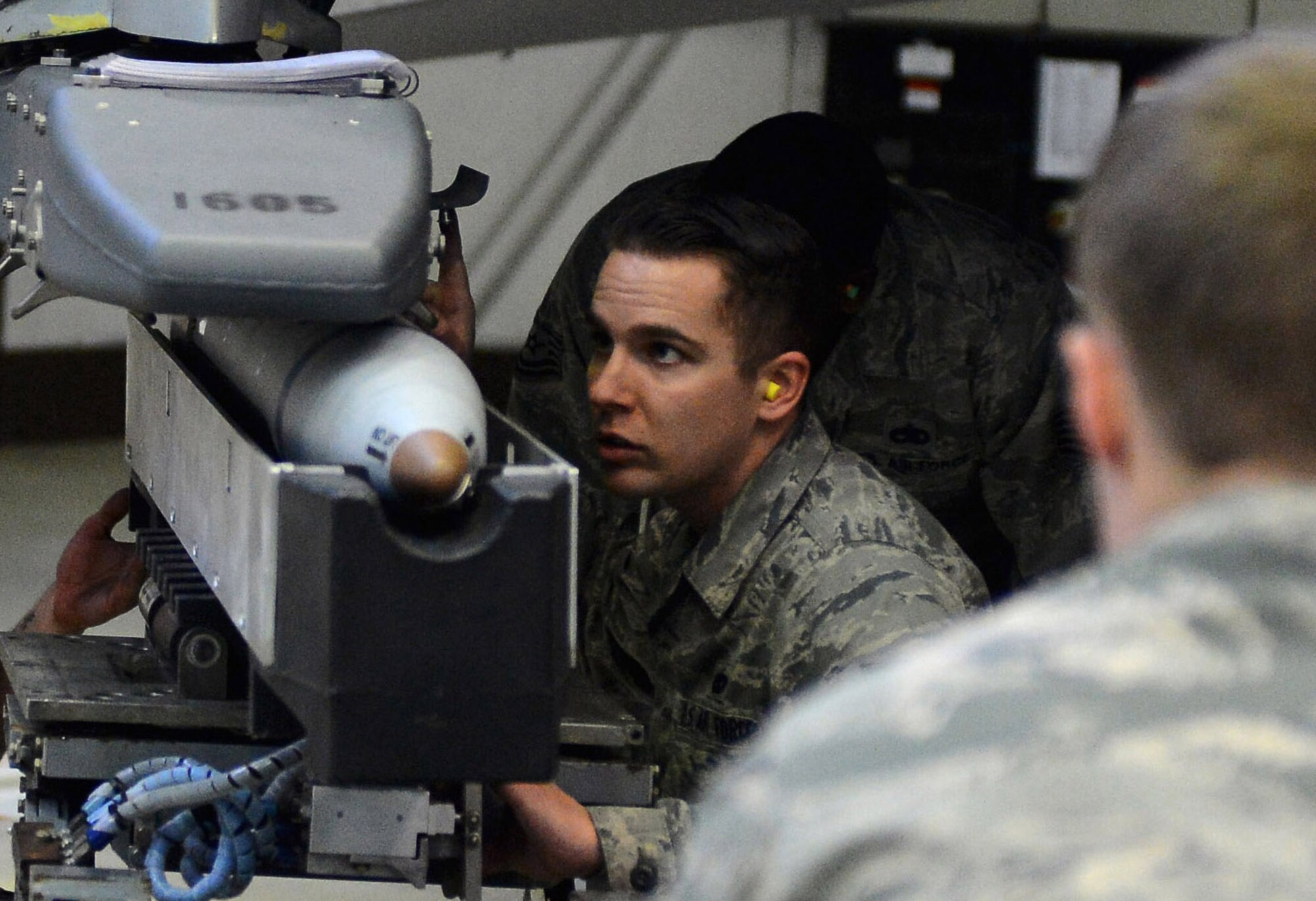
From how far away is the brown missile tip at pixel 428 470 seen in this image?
1.38 metres

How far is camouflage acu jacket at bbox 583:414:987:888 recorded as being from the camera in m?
1.85

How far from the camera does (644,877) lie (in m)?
1.71

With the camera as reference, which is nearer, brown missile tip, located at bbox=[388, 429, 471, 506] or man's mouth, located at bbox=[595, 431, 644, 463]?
brown missile tip, located at bbox=[388, 429, 471, 506]

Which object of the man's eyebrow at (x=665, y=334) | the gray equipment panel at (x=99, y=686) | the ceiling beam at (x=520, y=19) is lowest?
the gray equipment panel at (x=99, y=686)

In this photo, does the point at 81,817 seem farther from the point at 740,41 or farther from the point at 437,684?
the point at 740,41

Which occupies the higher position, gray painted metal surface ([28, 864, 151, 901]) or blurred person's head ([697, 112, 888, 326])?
blurred person's head ([697, 112, 888, 326])

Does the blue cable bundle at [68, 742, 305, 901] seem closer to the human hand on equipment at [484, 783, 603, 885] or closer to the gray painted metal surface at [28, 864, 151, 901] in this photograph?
the gray painted metal surface at [28, 864, 151, 901]

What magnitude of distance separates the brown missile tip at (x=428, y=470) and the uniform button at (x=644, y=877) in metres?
0.46

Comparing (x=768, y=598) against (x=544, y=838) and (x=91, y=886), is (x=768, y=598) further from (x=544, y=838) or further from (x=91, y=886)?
(x=91, y=886)

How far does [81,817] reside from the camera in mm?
1742

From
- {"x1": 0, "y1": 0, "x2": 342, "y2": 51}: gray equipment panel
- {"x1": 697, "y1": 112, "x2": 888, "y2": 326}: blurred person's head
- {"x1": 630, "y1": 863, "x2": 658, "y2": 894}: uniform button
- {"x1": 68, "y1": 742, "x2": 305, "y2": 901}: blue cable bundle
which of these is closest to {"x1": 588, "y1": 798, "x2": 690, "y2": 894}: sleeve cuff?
{"x1": 630, "y1": 863, "x2": 658, "y2": 894}: uniform button

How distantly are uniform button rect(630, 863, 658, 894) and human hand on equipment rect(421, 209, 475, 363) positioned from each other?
0.54 m

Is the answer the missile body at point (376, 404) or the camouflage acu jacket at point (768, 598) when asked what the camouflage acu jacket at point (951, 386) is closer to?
the camouflage acu jacket at point (768, 598)

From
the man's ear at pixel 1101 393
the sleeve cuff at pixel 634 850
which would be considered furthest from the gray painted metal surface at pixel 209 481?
the man's ear at pixel 1101 393
